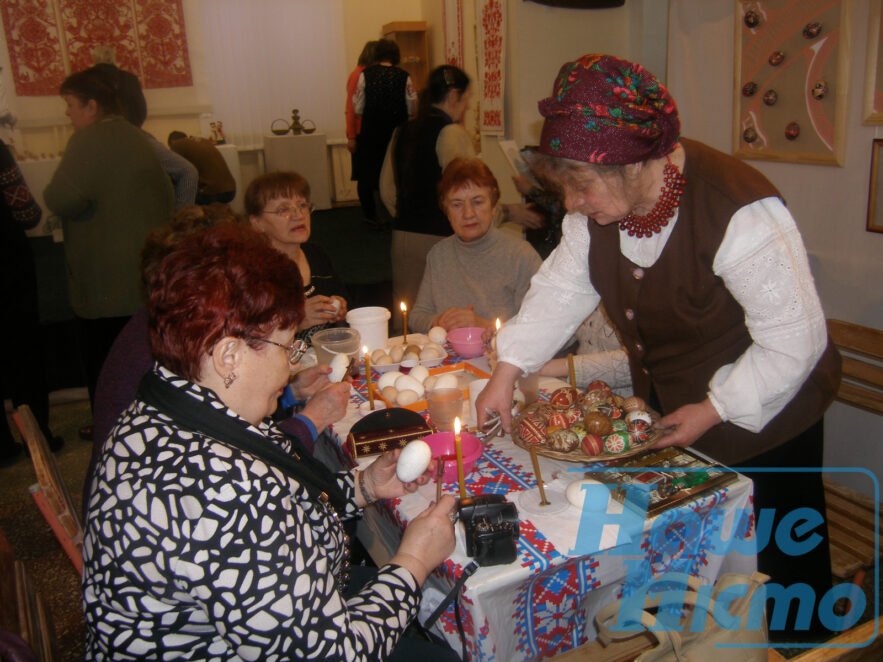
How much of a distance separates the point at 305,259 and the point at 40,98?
5.96m

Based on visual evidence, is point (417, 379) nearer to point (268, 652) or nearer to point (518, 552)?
point (518, 552)

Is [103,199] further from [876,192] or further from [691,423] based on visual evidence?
[876,192]

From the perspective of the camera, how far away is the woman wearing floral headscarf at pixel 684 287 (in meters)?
1.29

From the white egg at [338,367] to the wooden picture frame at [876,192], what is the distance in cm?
191

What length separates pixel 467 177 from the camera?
266 centimetres

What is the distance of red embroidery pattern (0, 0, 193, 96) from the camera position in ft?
22.4

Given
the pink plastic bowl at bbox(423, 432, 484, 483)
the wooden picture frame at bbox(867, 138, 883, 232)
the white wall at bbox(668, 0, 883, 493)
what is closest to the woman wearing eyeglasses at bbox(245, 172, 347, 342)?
the pink plastic bowl at bbox(423, 432, 484, 483)

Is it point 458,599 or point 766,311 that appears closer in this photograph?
point 458,599

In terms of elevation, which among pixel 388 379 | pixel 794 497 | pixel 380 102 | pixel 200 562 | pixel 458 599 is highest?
pixel 380 102

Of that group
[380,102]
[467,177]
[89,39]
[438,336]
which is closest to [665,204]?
[438,336]

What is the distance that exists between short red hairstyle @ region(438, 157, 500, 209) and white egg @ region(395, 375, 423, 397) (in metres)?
1.09

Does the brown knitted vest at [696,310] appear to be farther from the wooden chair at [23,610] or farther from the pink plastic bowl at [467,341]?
the wooden chair at [23,610]

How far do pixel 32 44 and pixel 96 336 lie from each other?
5427 mm

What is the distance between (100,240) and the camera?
9.64 feet
